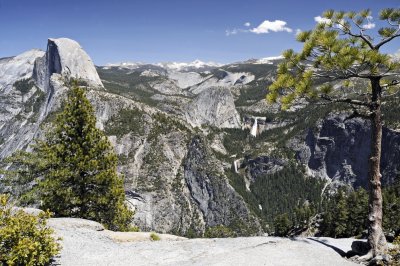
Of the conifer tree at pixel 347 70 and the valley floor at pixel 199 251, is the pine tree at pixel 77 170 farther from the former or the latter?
the conifer tree at pixel 347 70

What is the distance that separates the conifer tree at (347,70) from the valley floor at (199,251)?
7.94ft

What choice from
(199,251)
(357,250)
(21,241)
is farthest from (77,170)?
(357,250)

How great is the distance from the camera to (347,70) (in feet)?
47.5

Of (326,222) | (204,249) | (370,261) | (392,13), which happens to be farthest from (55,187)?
(326,222)

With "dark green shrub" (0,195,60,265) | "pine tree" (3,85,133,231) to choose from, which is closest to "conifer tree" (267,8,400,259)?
"dark green shrub" (0,195,60,265)

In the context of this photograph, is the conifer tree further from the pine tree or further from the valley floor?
the pine tree

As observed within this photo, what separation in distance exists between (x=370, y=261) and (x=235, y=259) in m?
5.09

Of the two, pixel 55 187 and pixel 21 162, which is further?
pixel 21 162

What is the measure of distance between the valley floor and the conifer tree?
7.94ft

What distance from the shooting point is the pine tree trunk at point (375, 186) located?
14.2m

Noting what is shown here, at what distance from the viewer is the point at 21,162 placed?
1160 inches

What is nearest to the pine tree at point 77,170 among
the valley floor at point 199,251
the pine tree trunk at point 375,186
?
the valley floor at point 199,251

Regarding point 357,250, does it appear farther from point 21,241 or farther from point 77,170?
point 77,170

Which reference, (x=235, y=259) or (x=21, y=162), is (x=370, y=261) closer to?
(x=235, y=259)
